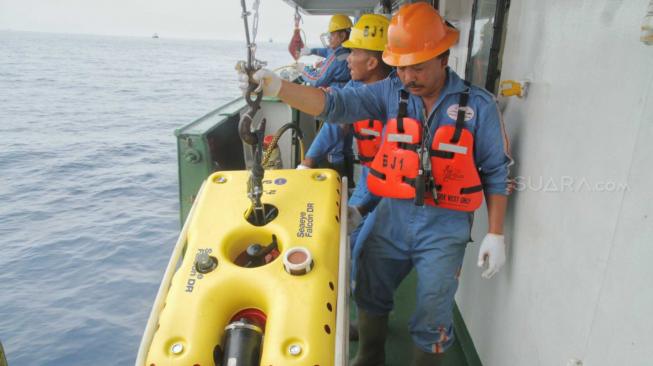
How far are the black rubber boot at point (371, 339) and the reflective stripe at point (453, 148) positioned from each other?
0.95 meters

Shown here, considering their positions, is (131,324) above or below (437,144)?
below

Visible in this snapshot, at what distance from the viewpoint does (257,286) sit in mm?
1449

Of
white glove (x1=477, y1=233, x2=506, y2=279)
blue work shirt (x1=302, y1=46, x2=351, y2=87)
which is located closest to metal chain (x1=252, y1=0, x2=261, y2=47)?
white glove (x1=477, y1=233, x2=506, y2=279)

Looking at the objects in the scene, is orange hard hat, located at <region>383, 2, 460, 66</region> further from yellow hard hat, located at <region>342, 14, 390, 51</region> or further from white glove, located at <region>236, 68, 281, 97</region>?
yellow hard hat, located at <region>342, 14, 390, 51</region>

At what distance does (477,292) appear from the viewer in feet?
7.66

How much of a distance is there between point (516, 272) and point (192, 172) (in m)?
2.15

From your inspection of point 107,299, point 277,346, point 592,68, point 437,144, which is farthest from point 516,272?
point 107,299

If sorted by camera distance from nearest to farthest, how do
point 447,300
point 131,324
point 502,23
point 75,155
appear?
point 447,300, point 502,23, point 131,324, point 75,155

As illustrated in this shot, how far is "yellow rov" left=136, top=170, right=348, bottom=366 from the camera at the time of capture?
130 centimetres

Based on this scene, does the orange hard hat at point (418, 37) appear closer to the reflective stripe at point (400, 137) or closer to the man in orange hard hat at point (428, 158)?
the man in orange hard hat at point (428, 158)

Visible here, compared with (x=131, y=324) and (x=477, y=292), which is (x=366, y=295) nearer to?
(x=477, y=292)

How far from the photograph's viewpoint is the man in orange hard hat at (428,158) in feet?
5.50

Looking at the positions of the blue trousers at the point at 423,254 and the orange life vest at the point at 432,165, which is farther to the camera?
the blue trousers at the point at 423,254

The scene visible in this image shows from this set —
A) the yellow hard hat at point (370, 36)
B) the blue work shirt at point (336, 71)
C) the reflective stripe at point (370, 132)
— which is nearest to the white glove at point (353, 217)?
the reflective stripe at point (370, 132)
